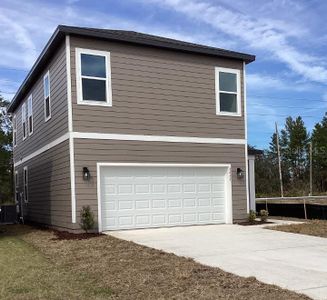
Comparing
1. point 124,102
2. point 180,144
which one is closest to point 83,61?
point 124,102

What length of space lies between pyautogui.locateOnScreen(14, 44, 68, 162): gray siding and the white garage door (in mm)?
2279

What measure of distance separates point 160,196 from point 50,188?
4171mm

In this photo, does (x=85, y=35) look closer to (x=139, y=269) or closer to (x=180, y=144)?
(x=180, y=144)

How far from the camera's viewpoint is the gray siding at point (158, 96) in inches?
575

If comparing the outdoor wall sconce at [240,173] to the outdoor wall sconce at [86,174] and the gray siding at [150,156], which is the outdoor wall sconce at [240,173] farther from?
the outdoor wall sconce at [86,174]

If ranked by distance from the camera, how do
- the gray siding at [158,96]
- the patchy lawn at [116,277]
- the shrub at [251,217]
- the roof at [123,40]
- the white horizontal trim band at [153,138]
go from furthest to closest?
the shrub at [251,217] → the gray siding at [158,96] → the white horizontal trim band at [153,138] → the roof at [123,40] → the patchy lawn at [116,277]

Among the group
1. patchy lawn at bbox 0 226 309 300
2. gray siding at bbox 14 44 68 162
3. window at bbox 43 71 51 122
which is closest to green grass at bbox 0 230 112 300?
patchy lawn at bbox 0 226 309 300

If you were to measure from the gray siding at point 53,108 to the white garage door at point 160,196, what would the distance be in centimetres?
228

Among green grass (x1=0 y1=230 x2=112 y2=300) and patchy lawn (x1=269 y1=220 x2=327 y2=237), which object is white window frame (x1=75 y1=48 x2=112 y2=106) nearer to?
green grass (x1=0 y1=230 x2=112 y2=300)

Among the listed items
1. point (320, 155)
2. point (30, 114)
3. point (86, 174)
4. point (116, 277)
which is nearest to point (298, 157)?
point (320, 155)

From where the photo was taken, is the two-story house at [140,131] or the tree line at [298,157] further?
the tree line at [298,157]

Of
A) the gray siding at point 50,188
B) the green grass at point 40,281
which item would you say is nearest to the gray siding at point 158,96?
the gray siding at point 50,188

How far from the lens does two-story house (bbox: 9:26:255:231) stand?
1427 centimetres

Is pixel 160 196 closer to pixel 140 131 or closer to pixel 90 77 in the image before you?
pixel 140 131
